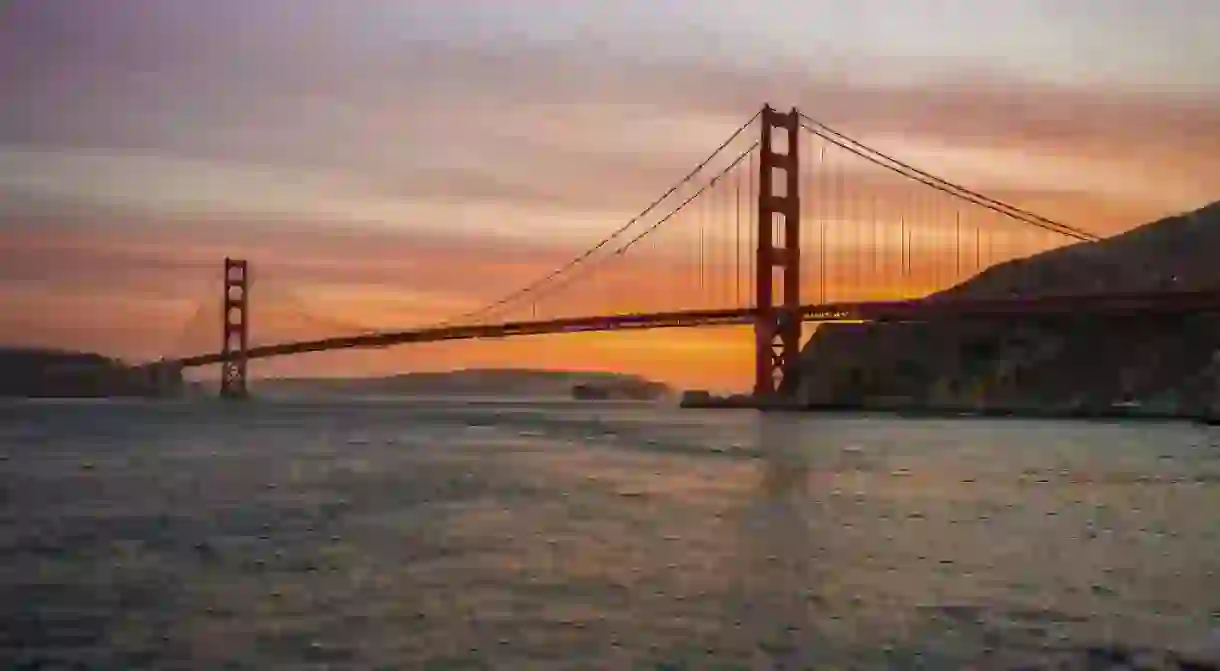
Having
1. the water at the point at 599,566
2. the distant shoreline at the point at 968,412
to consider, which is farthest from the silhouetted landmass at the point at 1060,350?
the water at the point at 599,566

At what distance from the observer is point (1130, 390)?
68062mm

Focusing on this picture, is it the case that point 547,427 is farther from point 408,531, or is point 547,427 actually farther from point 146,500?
point 408,531

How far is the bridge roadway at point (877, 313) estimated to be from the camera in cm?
4447

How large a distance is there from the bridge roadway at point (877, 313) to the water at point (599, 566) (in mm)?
21456

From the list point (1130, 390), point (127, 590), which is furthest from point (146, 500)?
point (1130, 390)

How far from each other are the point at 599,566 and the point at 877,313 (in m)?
39.5

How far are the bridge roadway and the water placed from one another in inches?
845

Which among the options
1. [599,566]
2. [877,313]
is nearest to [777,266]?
Result: [877,313]

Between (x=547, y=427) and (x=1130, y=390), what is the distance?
34995mm

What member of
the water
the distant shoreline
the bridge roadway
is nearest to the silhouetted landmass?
the distant shoreline

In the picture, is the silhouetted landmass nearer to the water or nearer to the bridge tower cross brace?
the bridge tower cross brace

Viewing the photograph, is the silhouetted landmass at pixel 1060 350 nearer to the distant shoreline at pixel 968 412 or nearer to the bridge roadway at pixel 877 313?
the distant shoreline at pixel 968 412

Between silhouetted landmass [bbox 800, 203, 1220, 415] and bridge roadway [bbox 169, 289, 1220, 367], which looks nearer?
bridge roadway [bbox 169, 289, 1220, 367]

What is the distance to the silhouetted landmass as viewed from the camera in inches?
2596
